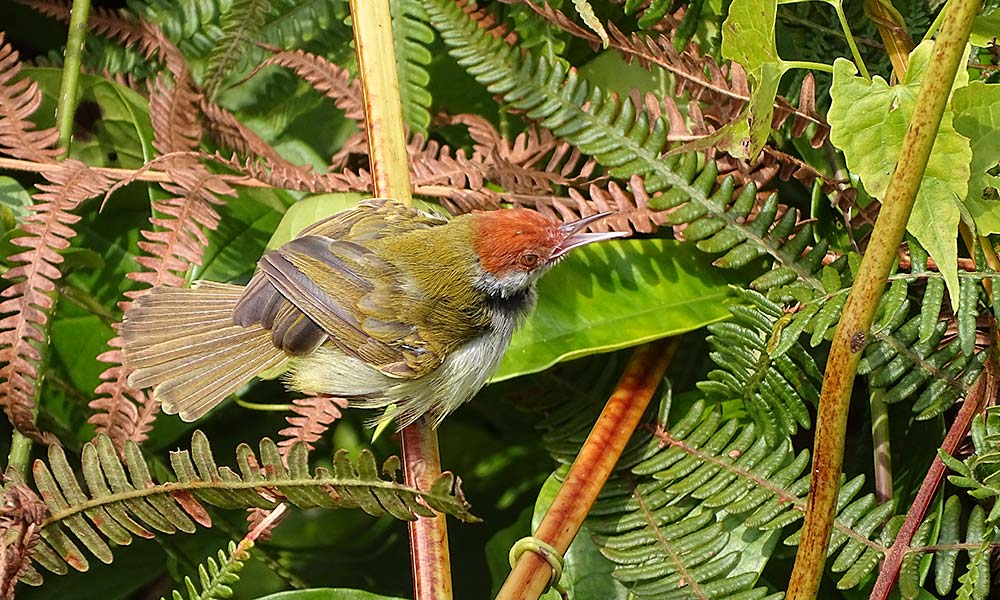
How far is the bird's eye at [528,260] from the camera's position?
1.74 metres

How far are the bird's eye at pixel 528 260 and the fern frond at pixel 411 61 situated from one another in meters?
0.37

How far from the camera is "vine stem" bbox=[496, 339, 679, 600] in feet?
4.84

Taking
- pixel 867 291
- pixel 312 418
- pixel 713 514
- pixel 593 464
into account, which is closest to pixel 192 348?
pixel 312 418

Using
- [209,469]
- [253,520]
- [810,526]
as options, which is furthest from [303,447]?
[810,526]

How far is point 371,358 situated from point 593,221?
0.44 metres

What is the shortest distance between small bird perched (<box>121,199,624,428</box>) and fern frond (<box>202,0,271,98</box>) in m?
0.46

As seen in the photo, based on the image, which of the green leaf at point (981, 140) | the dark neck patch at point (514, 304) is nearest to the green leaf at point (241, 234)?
the dark neck patch at point (514, 304)

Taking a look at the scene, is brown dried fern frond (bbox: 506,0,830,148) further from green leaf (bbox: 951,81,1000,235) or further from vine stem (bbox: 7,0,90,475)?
vine stem (bbox: 7,0,90,475)

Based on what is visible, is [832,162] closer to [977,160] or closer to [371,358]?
[977,160]

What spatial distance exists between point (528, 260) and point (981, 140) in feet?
2.34

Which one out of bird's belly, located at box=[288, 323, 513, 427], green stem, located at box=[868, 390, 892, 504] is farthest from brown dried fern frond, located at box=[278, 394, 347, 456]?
green stem, located at box=[868, 390, 892, 504]

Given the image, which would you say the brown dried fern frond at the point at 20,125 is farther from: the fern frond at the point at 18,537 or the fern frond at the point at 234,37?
the fern frond at the point at 18,537

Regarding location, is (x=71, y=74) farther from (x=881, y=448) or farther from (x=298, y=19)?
(x=881, y=448)

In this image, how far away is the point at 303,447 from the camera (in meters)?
1.24
